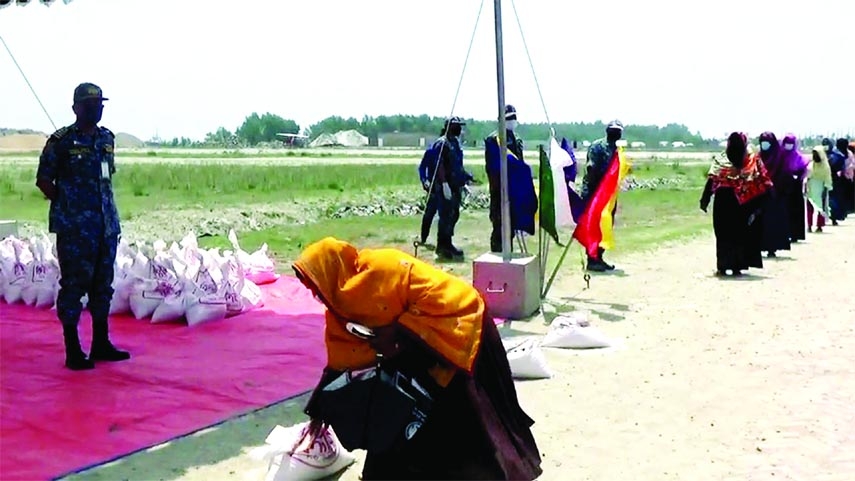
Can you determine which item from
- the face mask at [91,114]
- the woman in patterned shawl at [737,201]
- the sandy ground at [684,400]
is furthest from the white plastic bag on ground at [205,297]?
the woman in patterned shawl at [737,201]

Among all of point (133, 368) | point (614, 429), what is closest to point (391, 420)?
point (614, 429)

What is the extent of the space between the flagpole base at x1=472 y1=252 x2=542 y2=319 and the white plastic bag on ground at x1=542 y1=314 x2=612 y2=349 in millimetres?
790

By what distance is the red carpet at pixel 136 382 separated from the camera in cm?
457

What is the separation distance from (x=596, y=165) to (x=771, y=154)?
3309mm

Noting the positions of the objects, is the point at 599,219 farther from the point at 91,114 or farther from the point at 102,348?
the point at 91,114

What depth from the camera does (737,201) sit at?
32.6 feet

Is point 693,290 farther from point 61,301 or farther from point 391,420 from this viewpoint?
point 391,420

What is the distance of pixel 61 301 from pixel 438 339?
11.2 feet

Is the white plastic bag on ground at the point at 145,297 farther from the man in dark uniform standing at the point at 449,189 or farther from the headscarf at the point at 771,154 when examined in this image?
the headscarf at the point at 771,154

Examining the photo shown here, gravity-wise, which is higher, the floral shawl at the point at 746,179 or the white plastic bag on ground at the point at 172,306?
the floral shawl at the point at 746,179

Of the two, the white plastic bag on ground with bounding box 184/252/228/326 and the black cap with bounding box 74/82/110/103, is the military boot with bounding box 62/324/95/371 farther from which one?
the black cap with bounding box 74/82/110/103

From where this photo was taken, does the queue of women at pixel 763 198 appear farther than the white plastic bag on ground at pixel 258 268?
Yes

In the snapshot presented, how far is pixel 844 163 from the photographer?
17266 mm

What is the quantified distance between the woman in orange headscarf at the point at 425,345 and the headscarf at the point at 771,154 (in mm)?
9223
